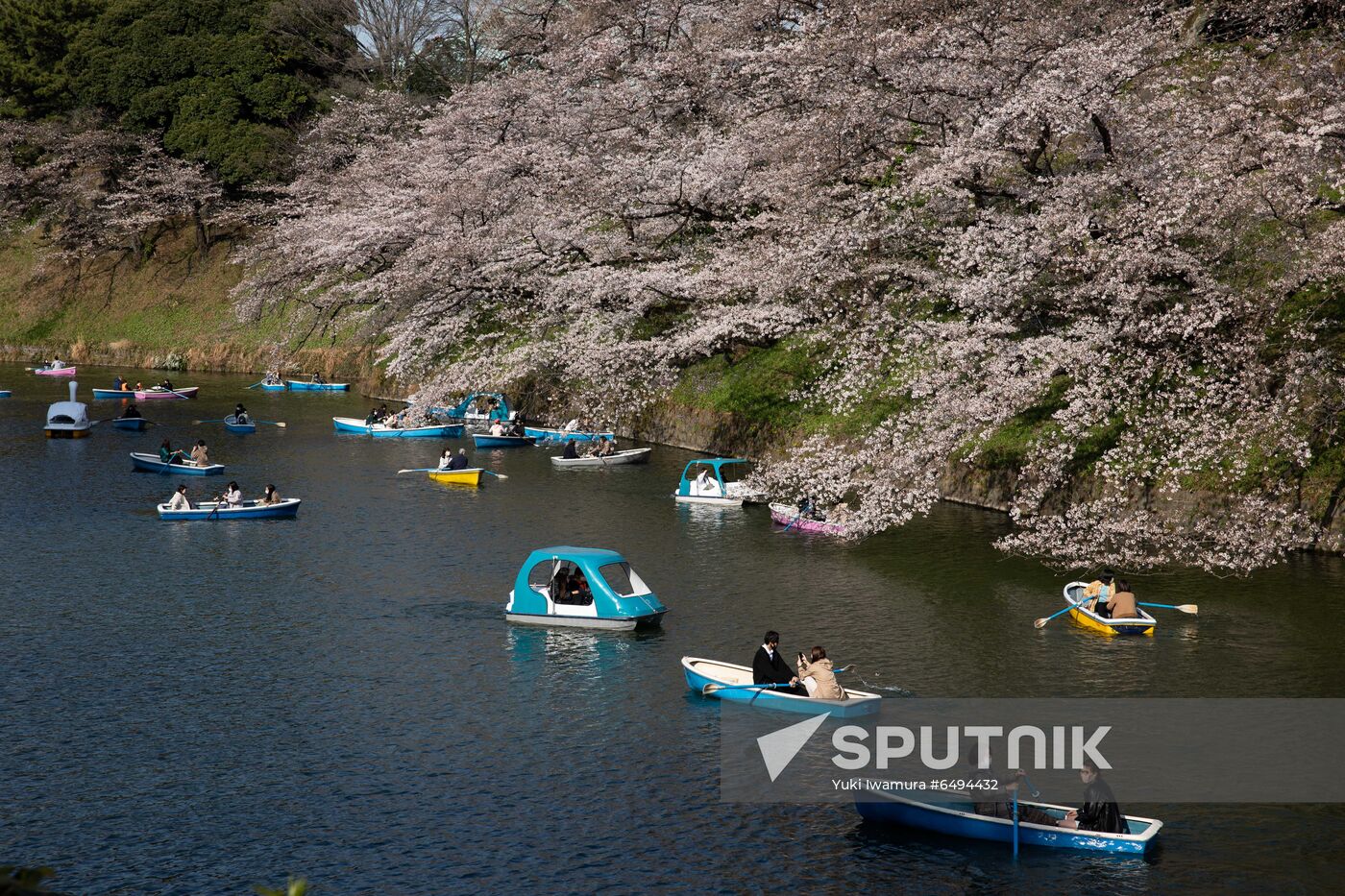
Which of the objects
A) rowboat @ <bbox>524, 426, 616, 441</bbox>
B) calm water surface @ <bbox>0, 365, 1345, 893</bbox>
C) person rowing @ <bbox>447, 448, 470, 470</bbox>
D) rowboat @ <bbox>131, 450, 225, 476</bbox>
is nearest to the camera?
calm water surface @ <bbox>0, 365, 1345, 893</bbox>

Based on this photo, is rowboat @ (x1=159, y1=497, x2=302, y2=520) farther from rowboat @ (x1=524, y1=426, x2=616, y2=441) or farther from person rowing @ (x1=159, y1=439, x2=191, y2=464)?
rowboat @ (x1=524, y1=426, x2=616, y2=441)

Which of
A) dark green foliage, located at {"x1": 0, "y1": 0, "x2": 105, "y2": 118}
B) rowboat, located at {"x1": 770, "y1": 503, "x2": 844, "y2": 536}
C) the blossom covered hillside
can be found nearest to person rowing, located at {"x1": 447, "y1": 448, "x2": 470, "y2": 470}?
the blossom covered hillside

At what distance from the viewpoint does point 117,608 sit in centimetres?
3156

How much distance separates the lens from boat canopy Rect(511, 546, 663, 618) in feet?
99.9

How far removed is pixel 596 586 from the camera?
3058 cm

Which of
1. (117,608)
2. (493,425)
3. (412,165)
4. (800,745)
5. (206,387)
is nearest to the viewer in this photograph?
(800,745)

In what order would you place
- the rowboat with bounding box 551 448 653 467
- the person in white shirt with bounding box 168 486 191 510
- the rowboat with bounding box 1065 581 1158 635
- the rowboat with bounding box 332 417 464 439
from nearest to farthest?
the rowboat with bounding box 1065 581 1158 635 → the person in white shirt with bounding box 168 486 191 510 → the rowboat with bounding box 551 448 653 467 → the rowboat with bounding box 332 417 464 439

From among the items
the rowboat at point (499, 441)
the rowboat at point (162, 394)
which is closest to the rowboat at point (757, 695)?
the rowboat at point (499, 441)

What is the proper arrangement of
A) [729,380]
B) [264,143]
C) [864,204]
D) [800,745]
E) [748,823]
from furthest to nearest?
[264,143]
[729,380]
[864,204]
[800,745]
[748,823]

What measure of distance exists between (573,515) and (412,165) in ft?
110

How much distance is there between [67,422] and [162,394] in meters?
14.5

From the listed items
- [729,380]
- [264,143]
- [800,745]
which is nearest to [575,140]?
[729,380]

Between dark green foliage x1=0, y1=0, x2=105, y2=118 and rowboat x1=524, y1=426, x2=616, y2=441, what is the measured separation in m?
66.9

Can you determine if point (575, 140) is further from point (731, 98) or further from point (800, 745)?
point (800, 745)
